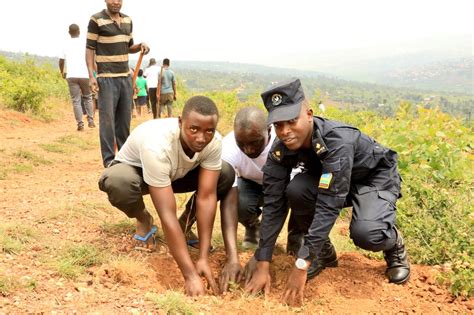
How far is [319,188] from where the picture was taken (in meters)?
2.38

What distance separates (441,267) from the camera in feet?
9.25

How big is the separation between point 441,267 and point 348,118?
7.43 metres

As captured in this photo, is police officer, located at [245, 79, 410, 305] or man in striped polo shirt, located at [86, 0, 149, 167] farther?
man in striped polo shirt, located at [86, 0, 149, 167]

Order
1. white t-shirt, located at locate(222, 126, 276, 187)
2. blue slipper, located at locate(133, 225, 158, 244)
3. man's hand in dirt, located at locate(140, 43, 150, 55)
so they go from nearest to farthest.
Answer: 1. blue slipper, located at locate(133, 225, 158, 244)
2. white t-shirt, located at locate(222, 126, 276, 187)
3. man's hand in dirt, located at locate(140, 43, 150, 55)

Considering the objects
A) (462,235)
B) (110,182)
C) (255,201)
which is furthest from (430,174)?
(110,182)

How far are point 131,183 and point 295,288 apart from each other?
1.09m

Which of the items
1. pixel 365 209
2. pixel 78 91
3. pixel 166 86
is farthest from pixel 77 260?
pixel 166 86

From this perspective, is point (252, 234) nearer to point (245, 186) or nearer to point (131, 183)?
point (245, 186)

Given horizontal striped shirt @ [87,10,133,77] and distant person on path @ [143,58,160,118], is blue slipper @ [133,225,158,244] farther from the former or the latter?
distant person on path @ [143,58,160,118]

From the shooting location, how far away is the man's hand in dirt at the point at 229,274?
2.65 meters

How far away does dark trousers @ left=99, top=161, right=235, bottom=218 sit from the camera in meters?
2.73

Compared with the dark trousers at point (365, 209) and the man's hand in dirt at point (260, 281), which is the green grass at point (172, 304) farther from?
the dark trousers at point (365, 209)

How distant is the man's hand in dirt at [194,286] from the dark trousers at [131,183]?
617 millimetres

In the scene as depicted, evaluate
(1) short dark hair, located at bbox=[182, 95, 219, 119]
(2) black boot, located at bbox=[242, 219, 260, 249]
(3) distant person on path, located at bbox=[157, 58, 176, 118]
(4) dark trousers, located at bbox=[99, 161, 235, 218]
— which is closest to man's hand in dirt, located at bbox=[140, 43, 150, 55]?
(4) dark trousers, located at bbox=[99, 161, 235, 218]
